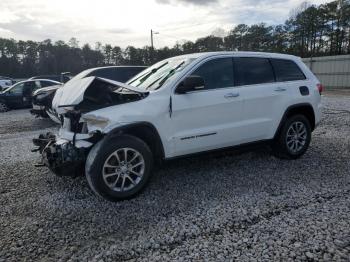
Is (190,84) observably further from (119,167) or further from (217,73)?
(119,167)

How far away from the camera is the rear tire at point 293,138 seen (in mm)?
5199

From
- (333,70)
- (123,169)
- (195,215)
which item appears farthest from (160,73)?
(333,70)

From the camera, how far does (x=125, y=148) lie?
12.4 ft

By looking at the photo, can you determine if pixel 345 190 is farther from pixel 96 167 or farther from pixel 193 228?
pixel 96 167

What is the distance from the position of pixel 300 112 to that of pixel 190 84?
7.99 ft

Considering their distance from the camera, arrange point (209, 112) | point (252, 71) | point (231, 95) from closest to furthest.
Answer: point (209, 112) → point (231, 95) → point (252, 71)

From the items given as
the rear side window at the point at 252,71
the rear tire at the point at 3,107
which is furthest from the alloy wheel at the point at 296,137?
the rear tire at the point at 3,107

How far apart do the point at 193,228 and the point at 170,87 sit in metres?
1.84

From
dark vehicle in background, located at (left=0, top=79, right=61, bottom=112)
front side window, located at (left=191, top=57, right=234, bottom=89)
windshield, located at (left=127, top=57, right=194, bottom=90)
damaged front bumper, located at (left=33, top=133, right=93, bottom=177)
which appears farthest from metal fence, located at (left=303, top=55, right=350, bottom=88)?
damaged front bumper, located at (left=33, top=133, right=93, bottom=177)

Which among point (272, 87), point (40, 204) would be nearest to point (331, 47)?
point (272, 87)

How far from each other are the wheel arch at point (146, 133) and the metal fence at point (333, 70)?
2488 cm

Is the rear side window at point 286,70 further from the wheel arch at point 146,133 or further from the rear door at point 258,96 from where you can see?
the wheel arch at point 146,133

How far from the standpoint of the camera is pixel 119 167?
3799 mm

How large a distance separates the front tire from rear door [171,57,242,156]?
1.69 ft
